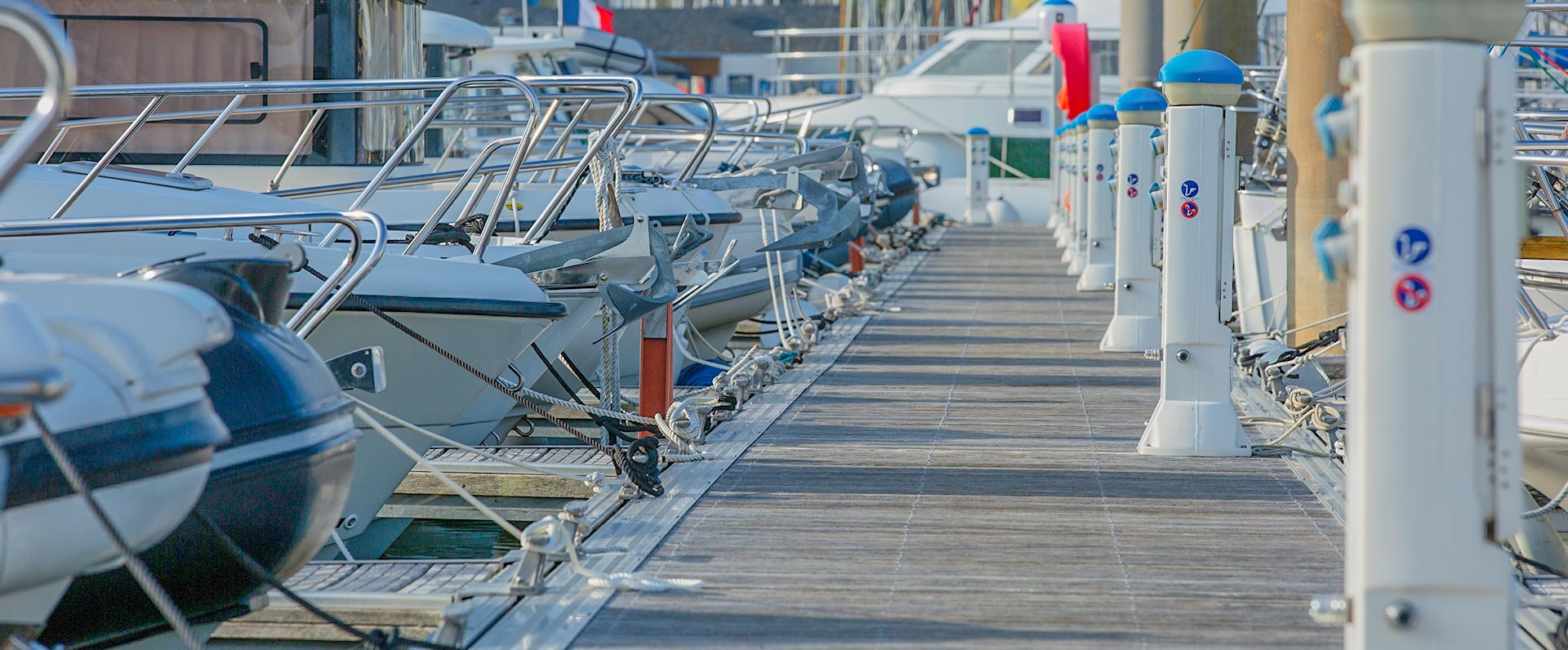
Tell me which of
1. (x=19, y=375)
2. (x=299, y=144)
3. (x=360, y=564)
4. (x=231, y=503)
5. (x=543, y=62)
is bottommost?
(x=360, y=564)

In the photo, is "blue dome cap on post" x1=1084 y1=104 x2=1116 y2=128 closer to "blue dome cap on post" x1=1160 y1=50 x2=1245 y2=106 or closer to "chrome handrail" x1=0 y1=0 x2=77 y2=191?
"blue dome cap on post" x1=1160 y1=50 x2=1245 y2=106

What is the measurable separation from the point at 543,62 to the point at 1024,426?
11840 millimetres

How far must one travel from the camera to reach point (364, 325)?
5730 millimetres

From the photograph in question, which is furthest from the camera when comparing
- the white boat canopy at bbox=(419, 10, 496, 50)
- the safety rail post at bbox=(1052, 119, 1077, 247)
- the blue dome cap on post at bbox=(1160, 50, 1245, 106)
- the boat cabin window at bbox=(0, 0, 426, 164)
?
the safety rail post at bbox=(1052, 119, 1077, 247)

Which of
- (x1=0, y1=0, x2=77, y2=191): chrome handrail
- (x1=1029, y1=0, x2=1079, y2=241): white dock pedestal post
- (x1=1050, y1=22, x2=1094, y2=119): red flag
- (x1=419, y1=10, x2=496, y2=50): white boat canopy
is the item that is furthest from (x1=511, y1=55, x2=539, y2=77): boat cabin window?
(x1=0, y1=0, x2=77, y2=191): chrome handrail

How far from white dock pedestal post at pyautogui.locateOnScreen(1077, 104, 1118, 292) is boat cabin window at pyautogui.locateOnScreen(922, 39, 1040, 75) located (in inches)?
639

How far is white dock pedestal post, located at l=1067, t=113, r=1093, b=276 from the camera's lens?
15102mm

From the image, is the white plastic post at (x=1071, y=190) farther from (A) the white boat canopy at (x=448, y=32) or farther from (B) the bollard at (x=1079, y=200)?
(A) the white boat canopy at (x=448, y=32)

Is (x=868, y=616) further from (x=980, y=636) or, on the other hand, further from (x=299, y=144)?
(x=299, y=144)

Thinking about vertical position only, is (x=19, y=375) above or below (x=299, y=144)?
below

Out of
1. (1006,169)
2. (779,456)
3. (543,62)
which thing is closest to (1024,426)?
(779,456)

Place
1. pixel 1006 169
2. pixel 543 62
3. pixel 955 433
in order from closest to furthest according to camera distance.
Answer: pixel 955 433
pixel 543 62
pixel 1006 169

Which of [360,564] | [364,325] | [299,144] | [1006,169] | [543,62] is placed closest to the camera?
[360,564]

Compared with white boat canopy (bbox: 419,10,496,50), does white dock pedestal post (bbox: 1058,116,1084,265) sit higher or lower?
lower
